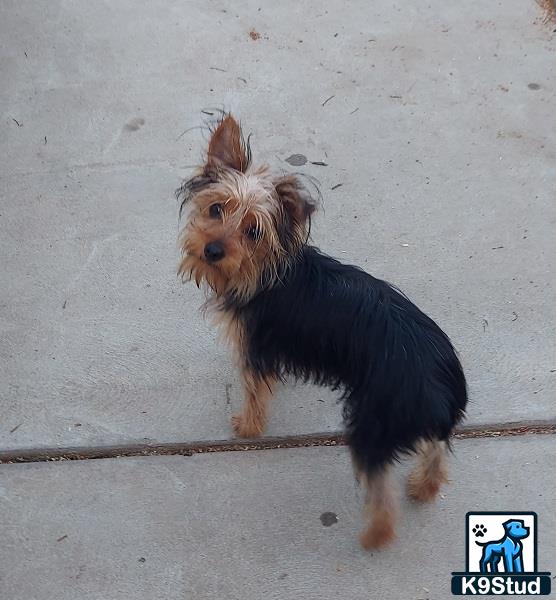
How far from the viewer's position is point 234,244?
303 centimetres

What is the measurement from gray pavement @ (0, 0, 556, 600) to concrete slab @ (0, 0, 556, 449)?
0.05 ft

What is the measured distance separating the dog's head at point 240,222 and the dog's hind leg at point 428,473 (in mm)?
930

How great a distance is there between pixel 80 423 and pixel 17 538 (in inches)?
23.7

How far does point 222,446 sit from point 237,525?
0.42m

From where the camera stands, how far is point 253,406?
352 centimetres

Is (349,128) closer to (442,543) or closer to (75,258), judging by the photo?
(75,258)

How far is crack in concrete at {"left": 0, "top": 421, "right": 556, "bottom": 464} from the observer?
353 cm

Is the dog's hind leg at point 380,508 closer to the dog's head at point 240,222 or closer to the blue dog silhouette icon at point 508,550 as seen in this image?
the blue dog silhouette icon at point 508,550

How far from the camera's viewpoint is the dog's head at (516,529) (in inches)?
127

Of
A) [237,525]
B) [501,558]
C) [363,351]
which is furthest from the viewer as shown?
[237,525]

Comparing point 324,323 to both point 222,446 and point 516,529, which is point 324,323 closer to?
point 222,446

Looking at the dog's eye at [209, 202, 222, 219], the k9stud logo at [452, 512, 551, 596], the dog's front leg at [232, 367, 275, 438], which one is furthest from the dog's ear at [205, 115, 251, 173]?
the k9stud logo at [452, 512, 551, 596]

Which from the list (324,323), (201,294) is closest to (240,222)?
(324,323)

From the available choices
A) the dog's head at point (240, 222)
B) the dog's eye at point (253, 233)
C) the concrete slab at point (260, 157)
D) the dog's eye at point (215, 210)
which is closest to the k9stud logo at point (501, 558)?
the concrete slab at point (260, 157)
